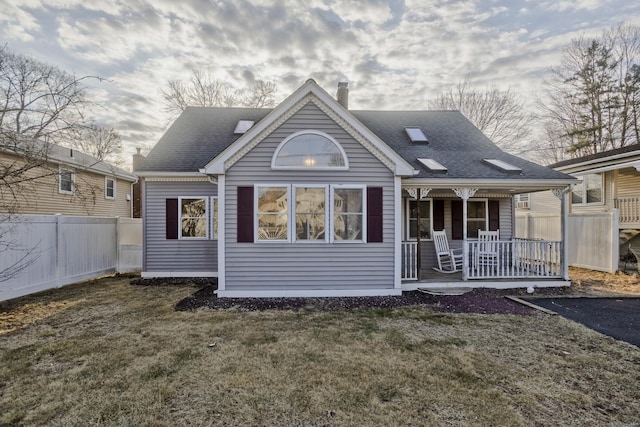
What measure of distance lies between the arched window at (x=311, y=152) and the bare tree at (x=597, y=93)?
22626mm

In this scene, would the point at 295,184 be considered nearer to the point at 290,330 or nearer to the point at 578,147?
the point at 290,330

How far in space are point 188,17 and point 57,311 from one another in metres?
9.00

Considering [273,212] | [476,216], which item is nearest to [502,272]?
[476,216]

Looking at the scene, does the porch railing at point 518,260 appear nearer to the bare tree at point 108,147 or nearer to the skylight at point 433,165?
the skylight at point 433,165

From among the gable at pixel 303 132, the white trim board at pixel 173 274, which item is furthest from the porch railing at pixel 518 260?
the white trim board at pixel 173 274

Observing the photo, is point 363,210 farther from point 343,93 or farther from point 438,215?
point 343,93

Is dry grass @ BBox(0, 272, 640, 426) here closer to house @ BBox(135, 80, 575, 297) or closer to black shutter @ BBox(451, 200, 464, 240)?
house @ BBox(135, 80, 575, 297)

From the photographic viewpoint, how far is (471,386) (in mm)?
3312

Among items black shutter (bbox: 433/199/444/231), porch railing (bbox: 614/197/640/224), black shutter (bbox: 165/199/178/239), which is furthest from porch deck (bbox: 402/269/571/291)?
black shutter (bbox: 165/199/178/239)

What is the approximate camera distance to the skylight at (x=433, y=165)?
318 inches

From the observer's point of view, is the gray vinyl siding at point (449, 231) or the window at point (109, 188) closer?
the gray vinyl siding at point (449, 231)

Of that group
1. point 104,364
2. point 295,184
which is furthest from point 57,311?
point 295,184

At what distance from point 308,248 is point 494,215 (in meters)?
6.75

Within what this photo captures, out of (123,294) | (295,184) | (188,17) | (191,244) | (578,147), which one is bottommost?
(123,294)
